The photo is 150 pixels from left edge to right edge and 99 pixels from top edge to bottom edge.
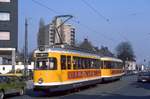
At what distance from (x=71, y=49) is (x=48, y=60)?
3.06m

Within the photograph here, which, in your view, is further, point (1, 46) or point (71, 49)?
point (1, 46)

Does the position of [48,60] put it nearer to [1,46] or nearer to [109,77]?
[109,77]

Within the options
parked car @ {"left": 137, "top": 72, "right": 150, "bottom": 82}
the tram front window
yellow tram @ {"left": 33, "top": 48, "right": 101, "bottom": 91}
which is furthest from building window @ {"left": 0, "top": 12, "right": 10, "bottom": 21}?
the tram front window

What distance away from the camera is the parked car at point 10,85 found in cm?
2572

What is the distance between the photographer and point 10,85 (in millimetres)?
27047

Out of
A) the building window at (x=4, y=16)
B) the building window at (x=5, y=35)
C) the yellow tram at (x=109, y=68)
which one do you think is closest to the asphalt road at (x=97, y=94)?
the yellow tram at (x=109, y=68)

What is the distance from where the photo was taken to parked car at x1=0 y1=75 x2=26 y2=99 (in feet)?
84.4

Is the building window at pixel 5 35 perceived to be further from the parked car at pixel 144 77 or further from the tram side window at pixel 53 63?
the tram side window at pixel 53 63

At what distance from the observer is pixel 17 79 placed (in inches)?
1139

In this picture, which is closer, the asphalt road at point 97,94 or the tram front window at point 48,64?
the asphalt road at point 97,94

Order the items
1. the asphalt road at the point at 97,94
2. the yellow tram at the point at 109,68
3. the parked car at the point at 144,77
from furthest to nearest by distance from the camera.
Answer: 1. the parked car at the point at 144,77
2. the yellow tram at the point at 109,68
3. the asphalt road at the point at 97,94

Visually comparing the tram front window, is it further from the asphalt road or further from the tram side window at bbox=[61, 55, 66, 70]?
the asphalt road

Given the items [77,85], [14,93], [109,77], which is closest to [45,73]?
[14,93]

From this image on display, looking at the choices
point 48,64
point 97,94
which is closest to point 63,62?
point 48,64
